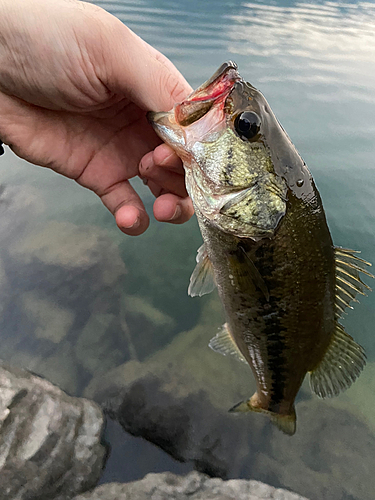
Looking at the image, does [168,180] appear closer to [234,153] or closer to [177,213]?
[177,213]

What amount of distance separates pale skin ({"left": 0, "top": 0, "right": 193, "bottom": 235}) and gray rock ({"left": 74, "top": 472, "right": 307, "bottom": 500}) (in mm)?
1663

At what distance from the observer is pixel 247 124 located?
1.31 m

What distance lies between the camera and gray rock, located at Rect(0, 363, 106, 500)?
Answer: 1.97 m

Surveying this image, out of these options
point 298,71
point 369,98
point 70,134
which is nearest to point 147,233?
point 70,134

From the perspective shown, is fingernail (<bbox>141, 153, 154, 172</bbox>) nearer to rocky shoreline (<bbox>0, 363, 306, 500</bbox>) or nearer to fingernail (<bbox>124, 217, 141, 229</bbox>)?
fingernail (<bbox>124, 217, 141, 229</bbox>)

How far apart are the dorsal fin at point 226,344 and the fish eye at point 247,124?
1147 mm

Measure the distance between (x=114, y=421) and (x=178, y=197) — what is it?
1.84 m

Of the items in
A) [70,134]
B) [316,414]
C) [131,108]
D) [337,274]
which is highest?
[131,108]

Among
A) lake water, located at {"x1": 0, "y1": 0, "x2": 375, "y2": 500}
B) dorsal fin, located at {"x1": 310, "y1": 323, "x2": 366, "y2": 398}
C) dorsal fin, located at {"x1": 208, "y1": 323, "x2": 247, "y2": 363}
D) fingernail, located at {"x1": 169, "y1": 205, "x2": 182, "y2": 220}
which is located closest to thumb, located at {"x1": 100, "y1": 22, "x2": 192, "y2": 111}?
fingernail, located at {"x1": 169, "y1": 205, "x2": 182, "y2": 220}

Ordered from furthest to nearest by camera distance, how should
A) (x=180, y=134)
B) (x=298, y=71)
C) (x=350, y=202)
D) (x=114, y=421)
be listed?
(x=298, y=71) < (x=350, y=202) < (x=114, y=421) < (x=180, y=134)

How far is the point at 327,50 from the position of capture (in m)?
8.94

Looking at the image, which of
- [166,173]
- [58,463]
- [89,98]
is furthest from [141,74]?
[58,463]

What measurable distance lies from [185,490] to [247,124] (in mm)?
2269

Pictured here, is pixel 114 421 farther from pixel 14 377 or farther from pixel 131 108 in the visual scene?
pixel 131 108
